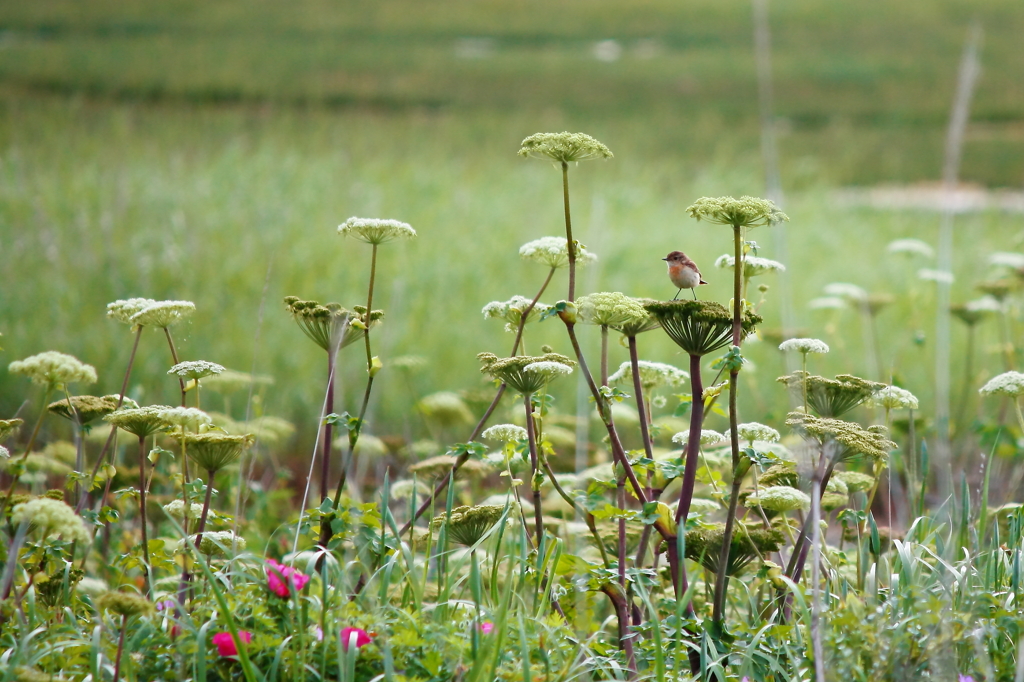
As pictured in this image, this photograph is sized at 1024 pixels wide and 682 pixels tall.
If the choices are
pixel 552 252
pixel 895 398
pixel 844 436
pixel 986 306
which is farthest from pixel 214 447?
pixel 986 306

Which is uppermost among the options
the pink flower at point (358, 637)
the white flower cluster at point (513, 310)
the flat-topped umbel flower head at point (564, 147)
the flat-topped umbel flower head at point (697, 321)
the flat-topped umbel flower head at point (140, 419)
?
the flat-topped umbel flower head at point (564, 147)

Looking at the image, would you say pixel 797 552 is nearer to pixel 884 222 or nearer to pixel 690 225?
pixel 690 225

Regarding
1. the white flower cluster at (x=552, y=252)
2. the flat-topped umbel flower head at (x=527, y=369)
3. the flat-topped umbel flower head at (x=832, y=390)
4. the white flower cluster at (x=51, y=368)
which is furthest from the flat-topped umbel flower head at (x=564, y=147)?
the white flower cluster at (x=51, y=368)

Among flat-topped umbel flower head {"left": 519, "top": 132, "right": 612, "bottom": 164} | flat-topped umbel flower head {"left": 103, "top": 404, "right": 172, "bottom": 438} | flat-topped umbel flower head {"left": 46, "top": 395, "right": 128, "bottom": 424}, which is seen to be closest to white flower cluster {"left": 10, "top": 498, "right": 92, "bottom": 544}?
flat-topped umbel flower head {"left": 103, "top": 404, "right": 172, "bottom": 438}

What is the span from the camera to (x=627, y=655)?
105cm

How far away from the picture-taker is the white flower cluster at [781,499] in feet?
3.20

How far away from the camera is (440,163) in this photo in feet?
15.6

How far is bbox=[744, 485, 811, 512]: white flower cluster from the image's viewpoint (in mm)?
975

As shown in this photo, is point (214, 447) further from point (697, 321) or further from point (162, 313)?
point (697, 321)

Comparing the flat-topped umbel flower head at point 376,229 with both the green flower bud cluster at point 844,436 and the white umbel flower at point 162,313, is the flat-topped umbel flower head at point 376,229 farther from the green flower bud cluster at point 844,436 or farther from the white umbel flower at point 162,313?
the green flower bud cluster at point 844,436

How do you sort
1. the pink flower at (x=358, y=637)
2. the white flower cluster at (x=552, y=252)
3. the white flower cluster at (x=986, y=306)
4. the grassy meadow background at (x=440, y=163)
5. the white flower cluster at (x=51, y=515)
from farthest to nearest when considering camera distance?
the grassy meadow background at (x=440, y=163) < the white flower cluster at (x=986, y=306) < the white flower cluster at (x=552, y=252) < the pink flower at (x=358, y=637) < the white flower cluster at (x=51, y=515)

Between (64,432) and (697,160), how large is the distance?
451 centimetres

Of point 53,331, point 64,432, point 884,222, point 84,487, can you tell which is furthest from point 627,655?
point 884,222

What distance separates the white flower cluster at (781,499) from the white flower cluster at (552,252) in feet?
1.26
